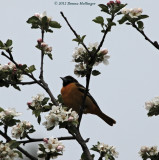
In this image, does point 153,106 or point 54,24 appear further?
point 153,106

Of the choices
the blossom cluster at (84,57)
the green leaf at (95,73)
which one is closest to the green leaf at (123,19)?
the blossom cluster at (84,57)

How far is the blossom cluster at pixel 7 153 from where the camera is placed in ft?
9.27

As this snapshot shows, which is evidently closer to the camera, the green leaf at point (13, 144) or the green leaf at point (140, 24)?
the green leaf at point (13, 144)

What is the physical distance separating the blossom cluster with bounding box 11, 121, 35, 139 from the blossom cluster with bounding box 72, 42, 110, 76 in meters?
0.68

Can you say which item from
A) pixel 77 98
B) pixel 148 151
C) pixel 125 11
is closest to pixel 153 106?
pixel 148 151

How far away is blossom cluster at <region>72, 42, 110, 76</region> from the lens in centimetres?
344

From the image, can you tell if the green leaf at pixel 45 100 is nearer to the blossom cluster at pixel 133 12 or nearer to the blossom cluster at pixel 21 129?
the blossom cluster at pixel 21 129

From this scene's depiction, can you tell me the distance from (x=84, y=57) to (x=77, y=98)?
229cm

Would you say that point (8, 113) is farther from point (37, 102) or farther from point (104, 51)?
point (104, 51)

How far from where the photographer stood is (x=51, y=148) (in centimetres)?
282

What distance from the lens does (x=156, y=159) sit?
3.79 metres

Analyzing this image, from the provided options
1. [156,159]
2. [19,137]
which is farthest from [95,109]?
[19,137]

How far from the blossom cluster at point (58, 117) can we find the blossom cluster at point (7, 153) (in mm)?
364

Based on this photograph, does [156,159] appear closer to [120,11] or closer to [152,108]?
[152,108]
